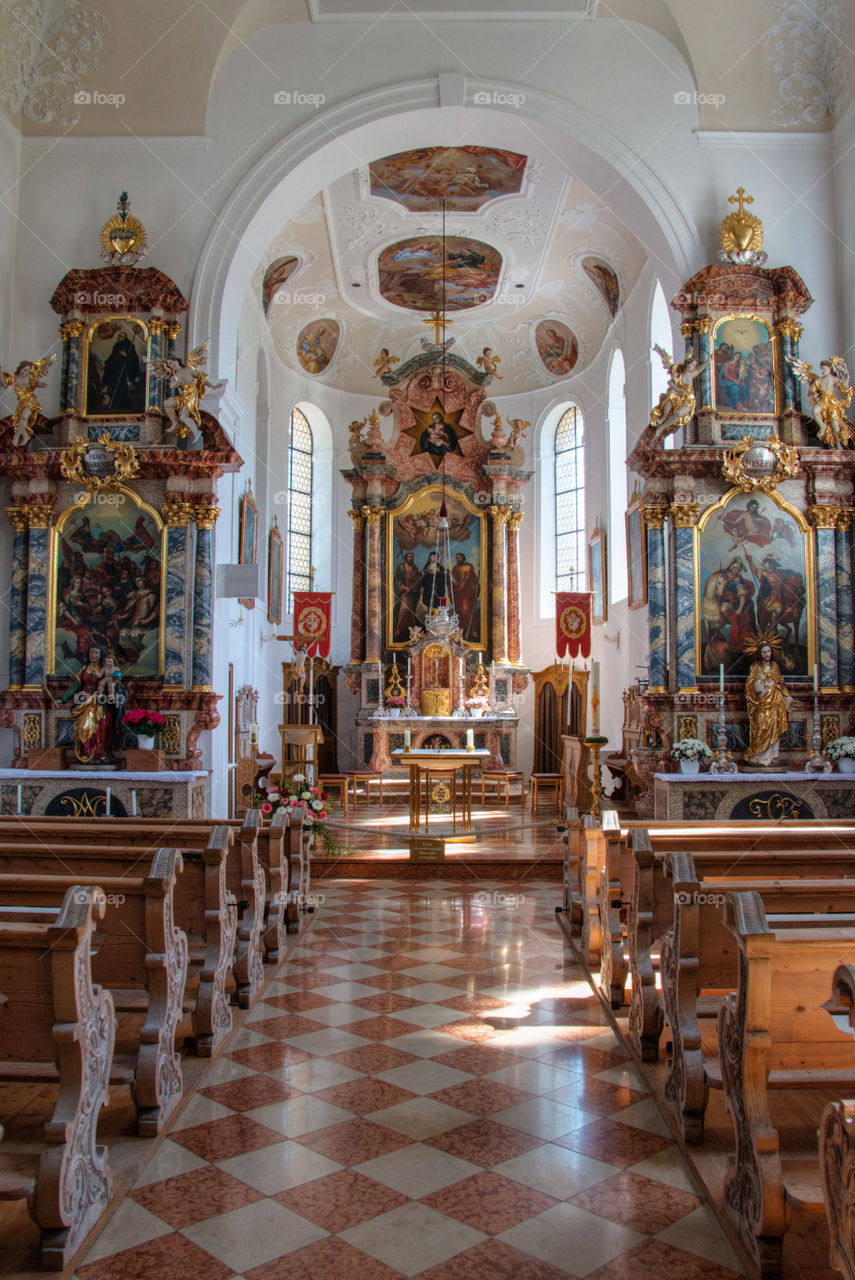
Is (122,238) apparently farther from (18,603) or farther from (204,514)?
(18,603)

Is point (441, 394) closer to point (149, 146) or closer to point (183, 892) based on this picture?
point (149, 146)

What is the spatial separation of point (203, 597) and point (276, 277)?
261 inches

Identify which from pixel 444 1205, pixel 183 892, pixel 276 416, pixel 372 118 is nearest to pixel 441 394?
pixel 276 416

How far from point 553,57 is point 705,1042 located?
11503 millimetres

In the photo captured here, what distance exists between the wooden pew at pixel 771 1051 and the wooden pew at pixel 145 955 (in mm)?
2172

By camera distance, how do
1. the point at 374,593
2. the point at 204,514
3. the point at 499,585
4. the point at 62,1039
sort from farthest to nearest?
1. the point at 499,585
2. the point at 374,593
3. the point at 204,514
4. the point at 62,1039

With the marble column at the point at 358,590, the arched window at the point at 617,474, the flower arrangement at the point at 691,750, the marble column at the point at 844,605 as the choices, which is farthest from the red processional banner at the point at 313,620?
the marble column at the point at 844,605

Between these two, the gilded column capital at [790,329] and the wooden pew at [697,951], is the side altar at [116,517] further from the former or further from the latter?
the wooden pew at [697,951]

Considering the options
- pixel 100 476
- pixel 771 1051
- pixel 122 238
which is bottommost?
pixel 771 1051

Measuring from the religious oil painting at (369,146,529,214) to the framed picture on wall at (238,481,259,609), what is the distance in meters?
4.81

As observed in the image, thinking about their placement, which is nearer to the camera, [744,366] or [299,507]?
[744,366]

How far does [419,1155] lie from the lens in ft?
12.4

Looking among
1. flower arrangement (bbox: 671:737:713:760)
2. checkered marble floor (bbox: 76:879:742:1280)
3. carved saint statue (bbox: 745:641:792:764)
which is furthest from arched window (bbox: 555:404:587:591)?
checkered marble floor (bbox: 76:879:742:1280)

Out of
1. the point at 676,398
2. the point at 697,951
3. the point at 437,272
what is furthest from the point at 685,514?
the point at 437,272
